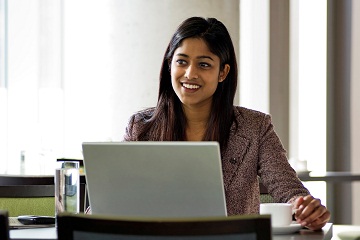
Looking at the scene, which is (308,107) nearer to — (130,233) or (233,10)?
(233,10)

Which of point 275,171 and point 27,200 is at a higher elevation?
point 275,171

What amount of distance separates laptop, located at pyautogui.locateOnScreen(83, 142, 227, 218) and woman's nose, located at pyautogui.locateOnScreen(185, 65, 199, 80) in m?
0.89

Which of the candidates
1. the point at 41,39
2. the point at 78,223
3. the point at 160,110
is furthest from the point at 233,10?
the point at 78,223

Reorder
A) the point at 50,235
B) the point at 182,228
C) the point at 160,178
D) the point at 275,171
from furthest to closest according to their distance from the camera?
1. the point at 275,171
2. the point at 50,235
3. the point at 160,178
4. the point at 182,228

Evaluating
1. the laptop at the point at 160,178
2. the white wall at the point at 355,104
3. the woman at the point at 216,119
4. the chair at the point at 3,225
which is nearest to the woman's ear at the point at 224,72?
the woman at the point at 216,119

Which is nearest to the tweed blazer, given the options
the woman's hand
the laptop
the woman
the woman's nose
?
the woman

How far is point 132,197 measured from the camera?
2115 millimetres

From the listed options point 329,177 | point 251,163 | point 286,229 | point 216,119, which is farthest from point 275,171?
point 329,177

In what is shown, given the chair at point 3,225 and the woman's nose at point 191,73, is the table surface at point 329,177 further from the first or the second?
the chair at point 3,225

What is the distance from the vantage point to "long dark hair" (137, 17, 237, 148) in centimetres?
307

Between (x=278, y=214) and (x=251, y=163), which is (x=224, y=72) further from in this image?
(x=278, y=214)

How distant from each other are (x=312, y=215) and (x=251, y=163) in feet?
→ 1.86

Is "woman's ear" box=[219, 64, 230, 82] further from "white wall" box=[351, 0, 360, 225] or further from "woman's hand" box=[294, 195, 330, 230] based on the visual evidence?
"white wall" box=[351, 0, 360, 225]

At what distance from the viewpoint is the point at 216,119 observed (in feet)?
10.1
